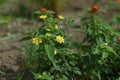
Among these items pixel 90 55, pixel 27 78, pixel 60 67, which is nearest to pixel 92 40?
pixel 90 55

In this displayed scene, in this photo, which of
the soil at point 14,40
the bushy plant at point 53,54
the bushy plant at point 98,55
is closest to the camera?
the bushy plant at point 53,54

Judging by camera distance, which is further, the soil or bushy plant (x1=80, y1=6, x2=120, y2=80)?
the soil

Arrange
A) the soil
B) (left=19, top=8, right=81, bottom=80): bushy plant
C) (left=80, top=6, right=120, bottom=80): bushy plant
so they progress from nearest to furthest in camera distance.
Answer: (left=19, top=8, right=81, bottom=80): bushy plant
(left=80, top=6, right=120, bottom=80): bushy plant
the soil

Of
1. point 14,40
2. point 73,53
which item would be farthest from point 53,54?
point 14,40

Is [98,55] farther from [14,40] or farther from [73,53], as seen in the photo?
[14,40]

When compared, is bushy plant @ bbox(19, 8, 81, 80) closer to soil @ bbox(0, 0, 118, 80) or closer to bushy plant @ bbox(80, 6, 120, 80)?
bushy plant @ bbox(80, 6, 120, 80)

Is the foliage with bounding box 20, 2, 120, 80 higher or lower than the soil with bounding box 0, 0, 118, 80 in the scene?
higher

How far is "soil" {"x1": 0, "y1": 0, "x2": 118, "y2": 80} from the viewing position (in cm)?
348

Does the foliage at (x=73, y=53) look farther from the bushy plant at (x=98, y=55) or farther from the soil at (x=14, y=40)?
the soil at (x=14, y=40)

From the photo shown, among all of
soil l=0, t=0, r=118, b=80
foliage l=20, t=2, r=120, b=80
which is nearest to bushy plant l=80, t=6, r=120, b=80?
foliage l=20, t=2, r=120, b=80

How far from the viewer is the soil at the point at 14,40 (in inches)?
137

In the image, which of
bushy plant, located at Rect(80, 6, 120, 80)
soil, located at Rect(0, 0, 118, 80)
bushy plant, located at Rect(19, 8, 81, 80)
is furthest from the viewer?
soil, located at Rect(0, 0, 118, 80)

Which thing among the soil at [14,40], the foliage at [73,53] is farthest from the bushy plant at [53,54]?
the soil at [14,40]

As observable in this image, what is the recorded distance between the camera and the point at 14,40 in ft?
14.0
